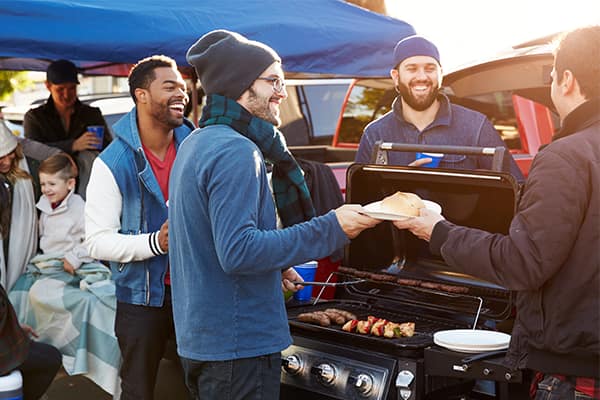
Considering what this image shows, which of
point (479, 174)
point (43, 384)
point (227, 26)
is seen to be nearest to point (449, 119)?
point (479, 174)

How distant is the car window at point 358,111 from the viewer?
28.0ft

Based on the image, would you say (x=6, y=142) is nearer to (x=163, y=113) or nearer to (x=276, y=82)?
(x=163, y=113)

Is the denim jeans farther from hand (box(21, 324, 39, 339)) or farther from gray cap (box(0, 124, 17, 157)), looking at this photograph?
gray cap (box(0, 124, 17, 157))

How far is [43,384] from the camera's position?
4.67m

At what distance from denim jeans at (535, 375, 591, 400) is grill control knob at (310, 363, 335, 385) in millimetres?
1013

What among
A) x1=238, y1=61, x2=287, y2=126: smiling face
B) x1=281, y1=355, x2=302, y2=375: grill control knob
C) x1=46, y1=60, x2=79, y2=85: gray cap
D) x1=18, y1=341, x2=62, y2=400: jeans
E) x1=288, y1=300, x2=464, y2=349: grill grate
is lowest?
x1=18, y1=341, x2=62, y2=400: jeans

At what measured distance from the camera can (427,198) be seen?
12.3 feet

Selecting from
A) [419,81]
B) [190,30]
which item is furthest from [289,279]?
[190,30]

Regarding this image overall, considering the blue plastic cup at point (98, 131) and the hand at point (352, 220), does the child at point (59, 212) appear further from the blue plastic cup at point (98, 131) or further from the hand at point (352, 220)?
the hand at point (352, 220)

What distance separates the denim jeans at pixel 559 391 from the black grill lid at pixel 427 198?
94 centimetres

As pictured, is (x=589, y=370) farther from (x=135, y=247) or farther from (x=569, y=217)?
(x=135, y=247)

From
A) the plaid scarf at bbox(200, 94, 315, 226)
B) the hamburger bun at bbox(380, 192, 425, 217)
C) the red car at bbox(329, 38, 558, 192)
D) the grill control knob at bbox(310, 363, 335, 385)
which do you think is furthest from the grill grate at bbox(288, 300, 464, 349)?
the red car at bbox(329, 38, 558, 192)

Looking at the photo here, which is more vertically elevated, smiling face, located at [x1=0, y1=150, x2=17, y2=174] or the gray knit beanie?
the gray knit beanie

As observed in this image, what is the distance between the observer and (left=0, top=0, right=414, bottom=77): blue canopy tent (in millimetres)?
5328
